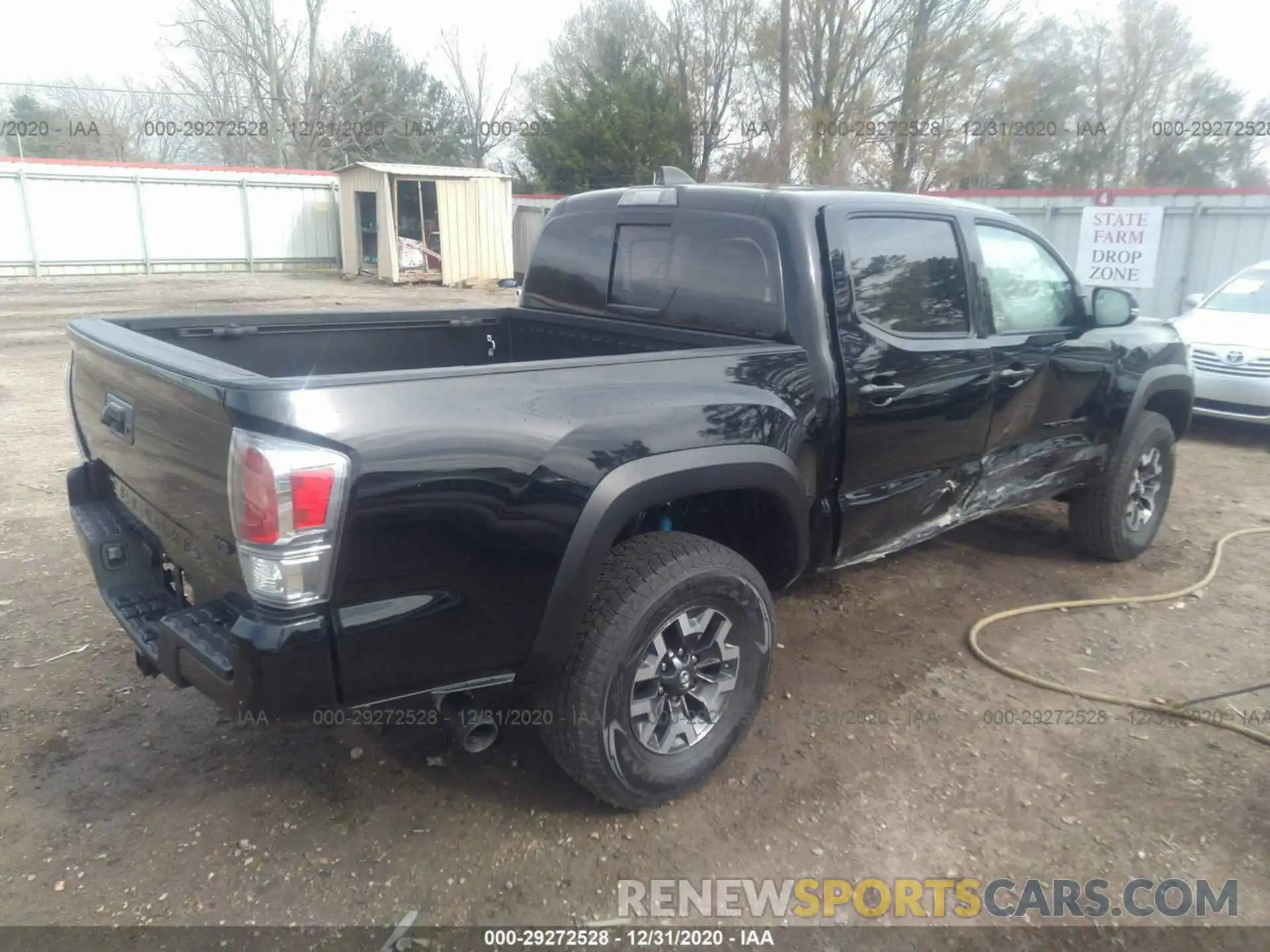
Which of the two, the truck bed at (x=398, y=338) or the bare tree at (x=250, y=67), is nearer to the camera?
the truck bed at (x=398, y=338)

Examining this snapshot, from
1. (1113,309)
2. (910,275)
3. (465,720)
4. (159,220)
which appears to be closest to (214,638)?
(465,720)

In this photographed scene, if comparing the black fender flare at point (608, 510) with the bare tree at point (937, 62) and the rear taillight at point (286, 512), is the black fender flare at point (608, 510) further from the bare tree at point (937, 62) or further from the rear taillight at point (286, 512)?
the bare tree at point (937, 62)

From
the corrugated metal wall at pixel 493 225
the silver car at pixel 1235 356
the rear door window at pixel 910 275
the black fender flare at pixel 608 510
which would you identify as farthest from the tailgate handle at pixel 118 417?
the corrugated metal wall at pixel 493 225

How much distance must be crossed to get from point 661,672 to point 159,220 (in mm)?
23649

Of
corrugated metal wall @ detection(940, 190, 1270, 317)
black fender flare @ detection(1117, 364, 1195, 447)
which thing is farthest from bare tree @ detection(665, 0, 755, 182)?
black fender flare @ detection(1117, 364, 1195, 447)

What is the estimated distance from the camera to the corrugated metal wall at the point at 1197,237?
11.5m

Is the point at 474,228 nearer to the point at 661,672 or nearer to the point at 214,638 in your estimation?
the point at 661,672

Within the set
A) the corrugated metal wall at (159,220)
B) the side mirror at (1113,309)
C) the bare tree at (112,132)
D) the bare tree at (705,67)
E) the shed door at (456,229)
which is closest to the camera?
the side mirror at (1113,309)

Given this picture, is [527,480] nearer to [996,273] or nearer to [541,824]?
[541,824]

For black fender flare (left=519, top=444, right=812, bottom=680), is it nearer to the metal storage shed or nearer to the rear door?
the rear door

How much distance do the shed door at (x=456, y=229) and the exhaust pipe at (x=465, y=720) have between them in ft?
67.2

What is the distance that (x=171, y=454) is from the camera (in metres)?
2.49

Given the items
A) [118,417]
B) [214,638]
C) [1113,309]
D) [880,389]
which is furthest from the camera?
[1113,309]

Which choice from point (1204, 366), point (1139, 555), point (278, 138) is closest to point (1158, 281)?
point (1204, 366)
